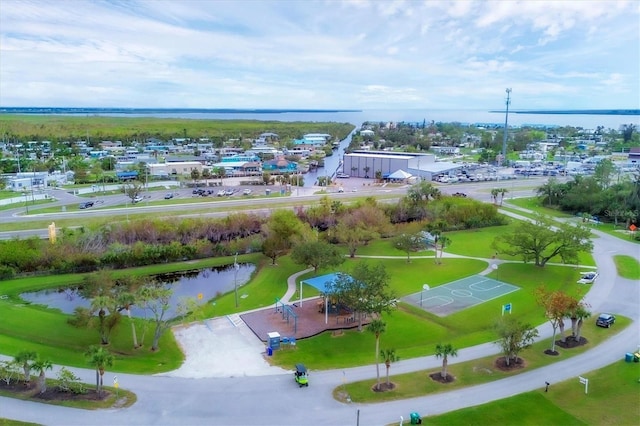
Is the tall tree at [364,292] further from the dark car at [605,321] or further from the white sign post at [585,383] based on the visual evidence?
the dark car at [605,321]

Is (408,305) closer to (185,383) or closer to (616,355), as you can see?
(616,355)

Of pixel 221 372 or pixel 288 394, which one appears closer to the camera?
pixel 288 394

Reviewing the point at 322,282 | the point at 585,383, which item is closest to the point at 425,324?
the point at 322,282

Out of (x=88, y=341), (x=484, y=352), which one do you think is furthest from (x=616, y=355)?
(x=88, y=341)

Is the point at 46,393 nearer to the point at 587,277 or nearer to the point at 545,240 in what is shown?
the point at 545,240

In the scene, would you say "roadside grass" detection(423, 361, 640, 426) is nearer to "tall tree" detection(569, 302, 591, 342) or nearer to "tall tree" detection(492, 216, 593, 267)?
"tall tree" detection(569, 302, 591, 342)
